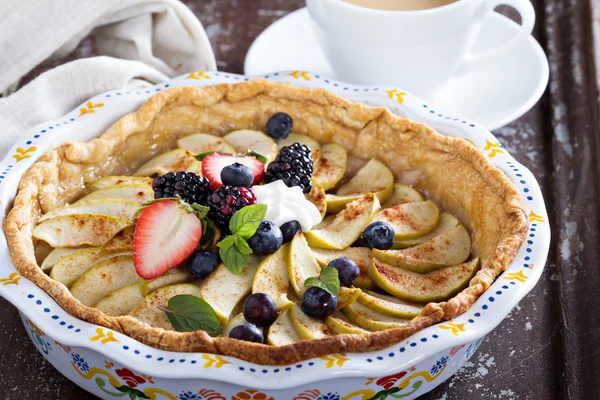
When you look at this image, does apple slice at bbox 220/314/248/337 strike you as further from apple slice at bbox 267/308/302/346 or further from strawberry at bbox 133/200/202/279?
strawberry at bbox 133/200/202/279

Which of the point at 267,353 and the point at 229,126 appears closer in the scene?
the point at 267,353

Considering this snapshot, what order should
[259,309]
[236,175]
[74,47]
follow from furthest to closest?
[74,47], [236,175], [259,309]

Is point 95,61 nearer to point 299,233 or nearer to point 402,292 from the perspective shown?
point 299,233

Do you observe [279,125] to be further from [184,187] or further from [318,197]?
[184,187]

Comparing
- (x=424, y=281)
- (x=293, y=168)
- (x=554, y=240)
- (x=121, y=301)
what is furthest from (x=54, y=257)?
(x=554, y=240)

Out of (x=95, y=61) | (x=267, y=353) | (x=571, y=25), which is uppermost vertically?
(x=95, y=61)

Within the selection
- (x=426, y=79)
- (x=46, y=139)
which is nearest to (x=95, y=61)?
(x=46, y=139)
